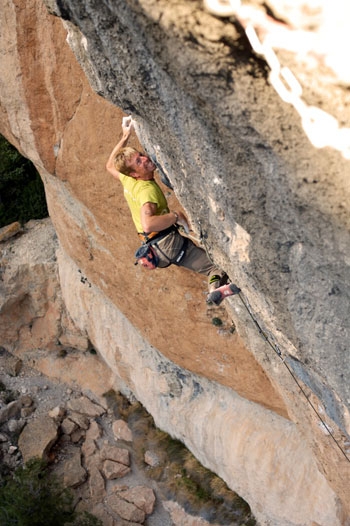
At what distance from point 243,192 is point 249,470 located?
17.8 feet

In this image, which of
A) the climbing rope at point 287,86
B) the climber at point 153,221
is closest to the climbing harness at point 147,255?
the climber at point 153,221

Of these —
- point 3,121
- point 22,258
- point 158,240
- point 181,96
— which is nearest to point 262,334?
point 158,240

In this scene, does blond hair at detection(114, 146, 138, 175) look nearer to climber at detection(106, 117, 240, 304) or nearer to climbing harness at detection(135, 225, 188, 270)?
climber at detection(106, 117, 240, 304)

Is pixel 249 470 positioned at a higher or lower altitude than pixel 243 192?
lower

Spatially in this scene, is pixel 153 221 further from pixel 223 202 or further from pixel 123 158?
pixel 223 202

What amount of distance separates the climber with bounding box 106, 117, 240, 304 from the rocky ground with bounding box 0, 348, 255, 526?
15.4ft

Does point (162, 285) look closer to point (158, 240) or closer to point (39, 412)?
point (158, 240)

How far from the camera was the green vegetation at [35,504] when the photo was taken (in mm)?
8766

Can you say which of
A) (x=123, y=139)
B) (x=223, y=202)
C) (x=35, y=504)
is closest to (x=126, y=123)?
(x=123, y=139)

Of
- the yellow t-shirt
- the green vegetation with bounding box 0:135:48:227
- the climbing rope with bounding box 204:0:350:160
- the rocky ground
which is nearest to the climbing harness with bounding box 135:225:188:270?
the yellow t-shirt

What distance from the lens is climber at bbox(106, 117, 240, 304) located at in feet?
14.3

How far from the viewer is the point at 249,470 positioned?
7316 mm

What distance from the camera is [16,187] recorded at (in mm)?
13453

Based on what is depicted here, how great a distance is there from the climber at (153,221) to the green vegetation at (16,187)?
819 centimetres
